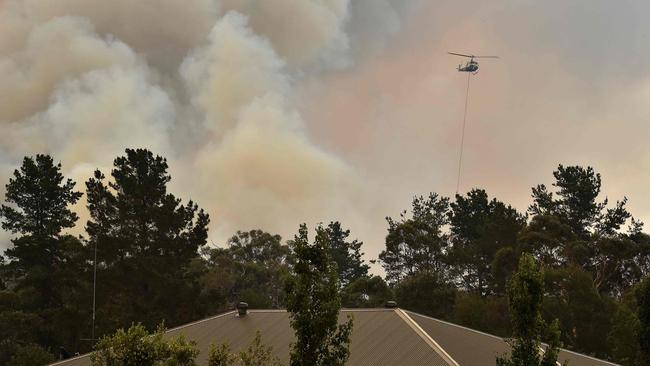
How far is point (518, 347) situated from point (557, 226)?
257 feet

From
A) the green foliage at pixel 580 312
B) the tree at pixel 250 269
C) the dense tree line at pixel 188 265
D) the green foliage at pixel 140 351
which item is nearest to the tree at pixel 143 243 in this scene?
the dense tree line at pixel 188 265

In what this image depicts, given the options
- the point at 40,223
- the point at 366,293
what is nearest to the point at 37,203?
the point at 40,223

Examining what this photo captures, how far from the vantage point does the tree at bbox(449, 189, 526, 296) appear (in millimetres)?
108312

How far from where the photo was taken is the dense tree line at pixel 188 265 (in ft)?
267

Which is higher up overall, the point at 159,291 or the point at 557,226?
the point at 557,226

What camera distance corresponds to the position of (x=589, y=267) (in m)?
103

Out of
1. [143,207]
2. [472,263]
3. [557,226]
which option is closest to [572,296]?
[557,226]

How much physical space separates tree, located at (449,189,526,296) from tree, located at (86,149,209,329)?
4099 centimetres

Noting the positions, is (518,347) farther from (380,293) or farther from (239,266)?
(239,266)

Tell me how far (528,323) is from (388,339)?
58.9 feet

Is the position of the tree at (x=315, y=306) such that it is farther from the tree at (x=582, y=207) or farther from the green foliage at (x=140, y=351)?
Answer: the tree at (x=582, y=207)

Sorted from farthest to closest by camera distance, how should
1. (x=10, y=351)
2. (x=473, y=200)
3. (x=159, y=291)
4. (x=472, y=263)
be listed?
(x=473, y=200)
(x=472, y=263)
(x=159, y=291)
(x=10, y=351)

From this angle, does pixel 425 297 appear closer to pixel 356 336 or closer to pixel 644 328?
pixel 356 336

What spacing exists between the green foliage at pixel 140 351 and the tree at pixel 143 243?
53.6 meters
